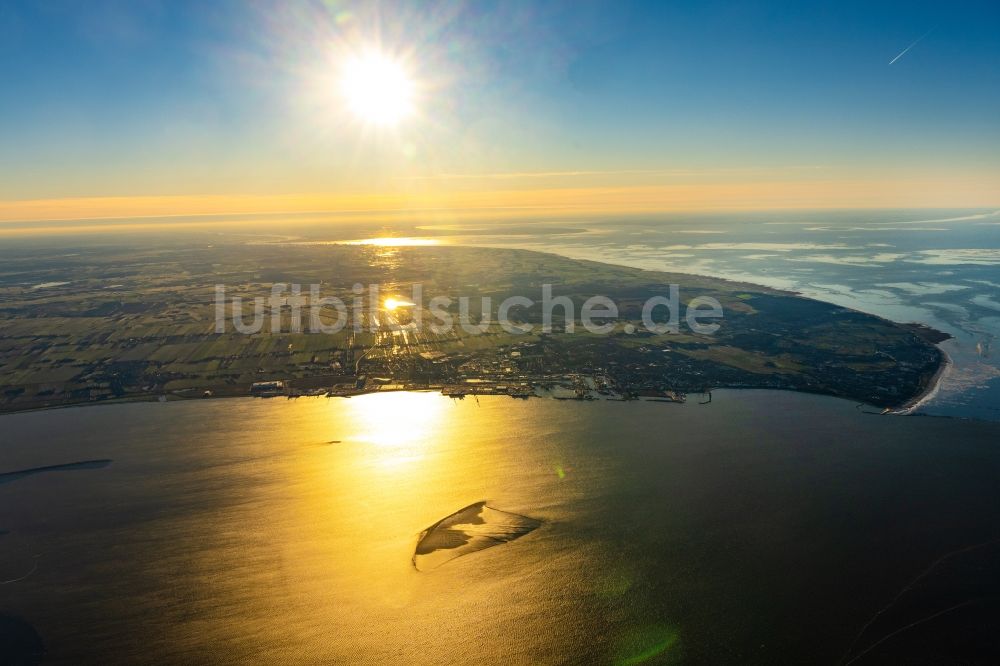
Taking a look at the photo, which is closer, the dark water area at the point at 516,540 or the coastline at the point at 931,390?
the dark water area at the point at 516,540

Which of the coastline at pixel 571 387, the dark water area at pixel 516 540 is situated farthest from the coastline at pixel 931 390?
the dark water area at pixel 516 540

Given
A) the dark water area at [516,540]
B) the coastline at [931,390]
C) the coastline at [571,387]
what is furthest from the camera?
the coastline at [571,387]

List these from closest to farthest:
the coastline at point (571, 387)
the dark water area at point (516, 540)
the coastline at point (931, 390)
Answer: the dark water area at point (516, 540) < the coastline at point (931, 390) < the coastline at point (571, 387)

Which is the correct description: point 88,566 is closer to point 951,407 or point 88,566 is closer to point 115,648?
point 115,648

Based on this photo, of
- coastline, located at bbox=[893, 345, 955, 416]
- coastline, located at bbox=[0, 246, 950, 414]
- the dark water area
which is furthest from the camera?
coastline, located at bbox=[0, 246, 950, 414]

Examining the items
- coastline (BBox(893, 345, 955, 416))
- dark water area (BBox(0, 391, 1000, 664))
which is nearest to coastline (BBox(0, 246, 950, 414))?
coastline (BBox(893, 345, 955, 416))

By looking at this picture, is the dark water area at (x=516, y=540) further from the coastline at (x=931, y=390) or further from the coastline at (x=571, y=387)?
the coastline at (x=571, y=387)

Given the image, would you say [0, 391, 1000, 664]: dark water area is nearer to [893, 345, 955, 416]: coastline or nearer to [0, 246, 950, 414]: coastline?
[893, 345, 955, 416]: coastline

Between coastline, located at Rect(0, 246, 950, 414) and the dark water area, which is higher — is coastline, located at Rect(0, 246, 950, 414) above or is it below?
above

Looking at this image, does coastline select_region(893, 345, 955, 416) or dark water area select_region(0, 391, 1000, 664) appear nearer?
dark water area select_region(0, 391, 1000, 664)
